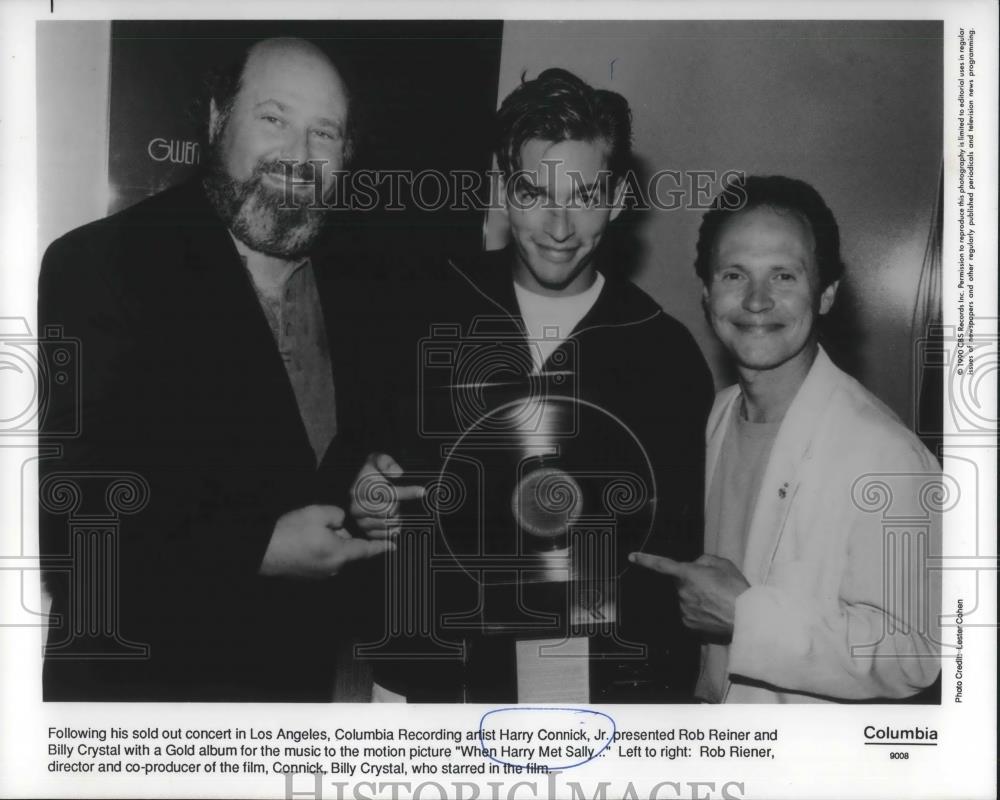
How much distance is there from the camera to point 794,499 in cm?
216

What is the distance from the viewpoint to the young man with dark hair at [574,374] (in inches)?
86.1

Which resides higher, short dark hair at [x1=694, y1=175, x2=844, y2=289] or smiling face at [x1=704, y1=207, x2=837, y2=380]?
short dark hair at [x1=694, y1=175, x2=844, y2=289]

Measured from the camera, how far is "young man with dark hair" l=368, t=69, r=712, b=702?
7.18 feet

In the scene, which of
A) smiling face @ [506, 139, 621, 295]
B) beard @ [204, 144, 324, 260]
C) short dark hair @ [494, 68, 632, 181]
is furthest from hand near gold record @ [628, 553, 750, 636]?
beard @ [204, 144, 324, 260]

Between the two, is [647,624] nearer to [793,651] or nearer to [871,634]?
[793,651]

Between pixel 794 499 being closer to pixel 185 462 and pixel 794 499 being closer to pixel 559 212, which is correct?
pixel 559 212

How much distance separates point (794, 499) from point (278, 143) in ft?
4.49

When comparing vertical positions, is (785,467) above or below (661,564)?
above

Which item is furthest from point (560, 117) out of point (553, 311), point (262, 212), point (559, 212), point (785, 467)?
point (785, 467)

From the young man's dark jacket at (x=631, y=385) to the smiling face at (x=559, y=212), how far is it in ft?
0.19

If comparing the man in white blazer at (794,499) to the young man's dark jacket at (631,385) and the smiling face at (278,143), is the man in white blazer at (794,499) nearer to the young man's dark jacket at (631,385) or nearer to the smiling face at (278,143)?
the young man's dark jacket at (631,385)

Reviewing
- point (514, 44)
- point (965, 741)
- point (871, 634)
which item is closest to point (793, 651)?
point (871, 634)

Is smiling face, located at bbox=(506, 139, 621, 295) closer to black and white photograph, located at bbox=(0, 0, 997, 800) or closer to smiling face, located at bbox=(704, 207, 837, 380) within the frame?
black and white photograph, located at bbox=(0, 0, 997, 800)

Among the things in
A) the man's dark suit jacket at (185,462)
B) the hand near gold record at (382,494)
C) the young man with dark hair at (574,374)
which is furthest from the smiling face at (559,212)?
the hand near gold record at (382,494)
